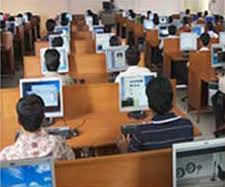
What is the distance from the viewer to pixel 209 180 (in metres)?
2.13

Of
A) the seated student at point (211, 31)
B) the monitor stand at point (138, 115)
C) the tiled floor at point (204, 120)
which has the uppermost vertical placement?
the seated student at point (211, 31)

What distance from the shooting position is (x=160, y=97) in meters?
2.84

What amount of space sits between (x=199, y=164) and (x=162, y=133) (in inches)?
23.4

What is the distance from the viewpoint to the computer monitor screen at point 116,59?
5988mm

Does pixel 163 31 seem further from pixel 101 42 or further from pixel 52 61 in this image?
pixel 52 61

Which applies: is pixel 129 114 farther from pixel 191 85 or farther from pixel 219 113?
pixel 191 85

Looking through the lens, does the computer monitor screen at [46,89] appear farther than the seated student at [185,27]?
No

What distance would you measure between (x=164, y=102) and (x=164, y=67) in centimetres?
520

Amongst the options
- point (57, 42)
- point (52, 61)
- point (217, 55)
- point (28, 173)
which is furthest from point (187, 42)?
point (28, 173)

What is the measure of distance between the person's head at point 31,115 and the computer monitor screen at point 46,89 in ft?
2.57

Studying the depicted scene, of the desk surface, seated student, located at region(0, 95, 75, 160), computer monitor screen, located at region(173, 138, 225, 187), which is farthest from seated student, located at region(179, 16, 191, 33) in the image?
computer monitor screen, located at region(173, 138, 225, 187)

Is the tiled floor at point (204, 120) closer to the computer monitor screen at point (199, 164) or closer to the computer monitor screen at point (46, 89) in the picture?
the computer monitor screen at point (46, 89)

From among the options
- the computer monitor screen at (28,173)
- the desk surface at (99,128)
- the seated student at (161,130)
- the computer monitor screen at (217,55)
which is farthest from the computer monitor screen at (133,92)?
the computer monitor screen at (217,55)

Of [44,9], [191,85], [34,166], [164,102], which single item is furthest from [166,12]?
[34,166]
